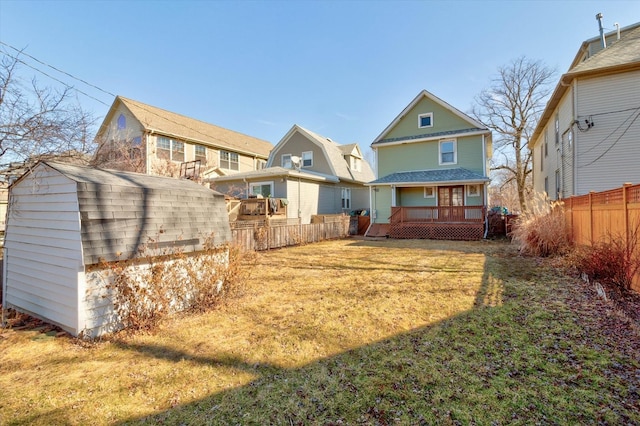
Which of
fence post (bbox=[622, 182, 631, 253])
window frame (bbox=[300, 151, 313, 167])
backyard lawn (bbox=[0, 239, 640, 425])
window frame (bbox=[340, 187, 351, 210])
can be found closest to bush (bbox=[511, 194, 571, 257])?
fence post (bbox=[622, 182, 631, 253])

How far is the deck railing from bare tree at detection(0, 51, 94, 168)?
1439 cm

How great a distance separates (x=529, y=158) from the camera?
1029 inches

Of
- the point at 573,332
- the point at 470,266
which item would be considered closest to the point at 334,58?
the point at 470,266

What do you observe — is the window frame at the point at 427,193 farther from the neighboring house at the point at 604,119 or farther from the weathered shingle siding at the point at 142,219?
the weathered shingle siding at the point at 142,219

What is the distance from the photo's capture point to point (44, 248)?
472cm

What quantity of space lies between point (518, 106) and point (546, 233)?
2312 centimetres

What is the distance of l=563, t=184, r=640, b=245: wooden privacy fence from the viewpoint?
531 cm

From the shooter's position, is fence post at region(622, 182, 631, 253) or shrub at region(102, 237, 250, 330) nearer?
shrub at region(102, 237, 250, 330)

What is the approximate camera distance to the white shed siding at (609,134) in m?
10.5

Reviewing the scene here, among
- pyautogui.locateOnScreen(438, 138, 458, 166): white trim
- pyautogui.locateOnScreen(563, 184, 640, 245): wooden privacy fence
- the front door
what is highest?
pyautogui.locateOnScreen(438, 138, 458, 166): white trim

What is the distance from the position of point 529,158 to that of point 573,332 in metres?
28.0

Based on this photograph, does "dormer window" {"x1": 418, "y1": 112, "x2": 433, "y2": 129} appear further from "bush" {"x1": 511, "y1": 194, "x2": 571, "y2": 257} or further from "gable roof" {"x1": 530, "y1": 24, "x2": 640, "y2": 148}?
"bush" {"x1": 511, "y1": 194, "x2": 571, "y2": 257}

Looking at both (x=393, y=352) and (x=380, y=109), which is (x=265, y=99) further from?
(x=393, y=352)

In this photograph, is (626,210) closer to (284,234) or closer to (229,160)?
(284,234)
